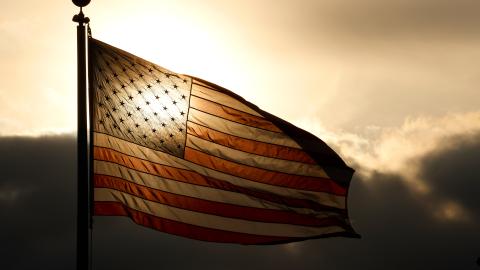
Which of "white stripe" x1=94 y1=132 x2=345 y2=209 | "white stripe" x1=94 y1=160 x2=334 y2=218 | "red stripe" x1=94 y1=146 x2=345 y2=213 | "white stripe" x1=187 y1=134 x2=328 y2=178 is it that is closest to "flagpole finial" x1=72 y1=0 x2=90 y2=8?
"white stripe" x1=94 y1=132 x2=345 y2=209

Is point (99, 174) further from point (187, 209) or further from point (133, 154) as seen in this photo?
point (187, 209)

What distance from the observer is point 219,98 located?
15977 millimetres

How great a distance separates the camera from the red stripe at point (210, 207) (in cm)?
1533

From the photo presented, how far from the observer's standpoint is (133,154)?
15453 millimetres

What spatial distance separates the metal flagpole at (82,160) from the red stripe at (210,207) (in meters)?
1.31

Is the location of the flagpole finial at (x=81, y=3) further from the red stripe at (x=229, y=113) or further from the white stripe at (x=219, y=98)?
the red stripe at (x=229, y=113)

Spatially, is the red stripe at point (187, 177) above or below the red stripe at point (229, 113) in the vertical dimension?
below

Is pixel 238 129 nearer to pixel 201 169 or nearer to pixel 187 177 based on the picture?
pixel 201 169

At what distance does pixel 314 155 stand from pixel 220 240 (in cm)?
311

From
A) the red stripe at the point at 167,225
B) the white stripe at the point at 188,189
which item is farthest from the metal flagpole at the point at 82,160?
the white stripe at the point at 188,189

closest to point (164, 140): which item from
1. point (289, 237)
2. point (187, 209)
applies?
point (187, 209)

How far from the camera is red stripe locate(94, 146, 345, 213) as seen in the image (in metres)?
15.4

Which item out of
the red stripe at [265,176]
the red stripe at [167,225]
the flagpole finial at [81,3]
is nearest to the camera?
the flagpole finial at [81,3]

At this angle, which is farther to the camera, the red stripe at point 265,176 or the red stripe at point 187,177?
the red stripe at point 265,176
